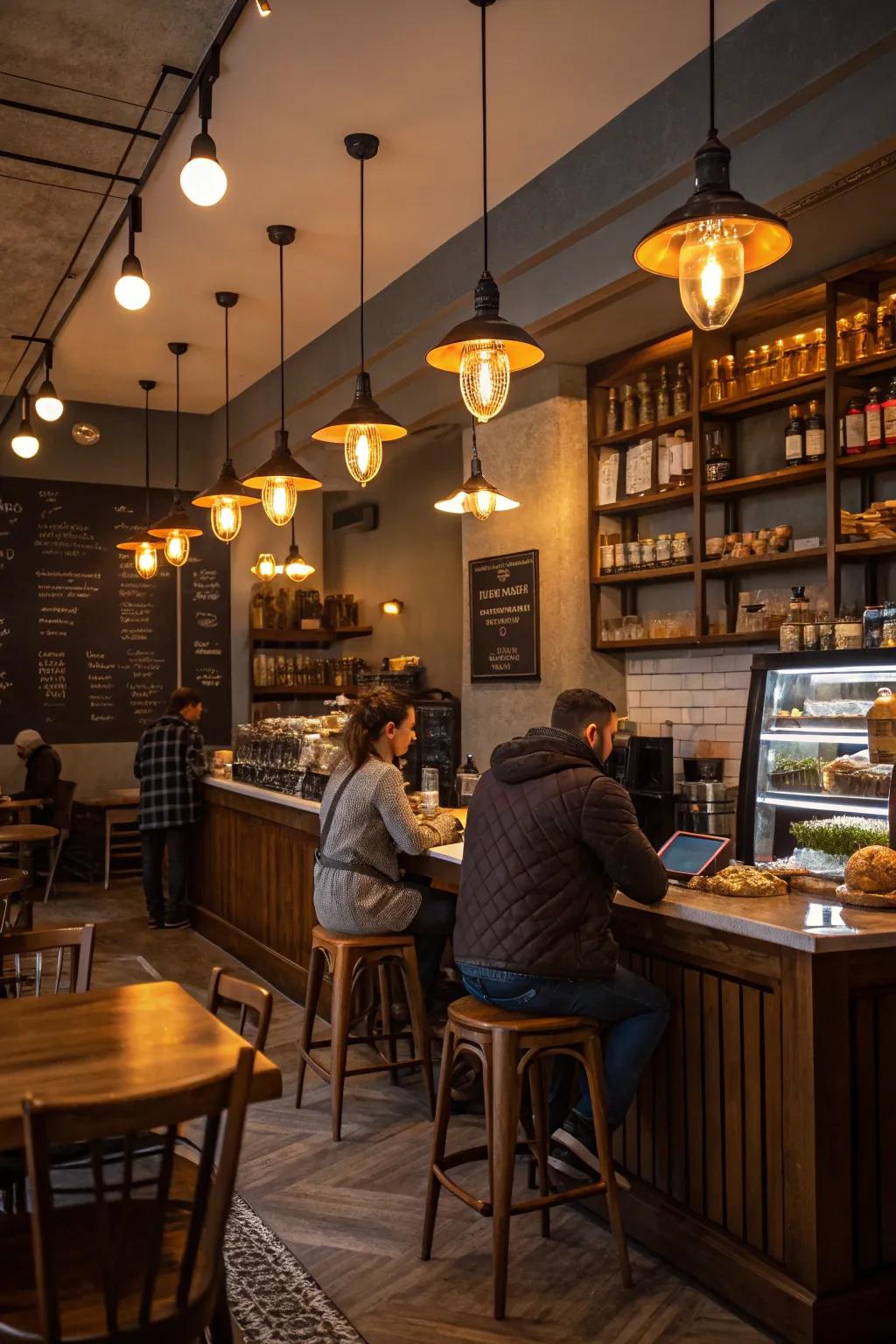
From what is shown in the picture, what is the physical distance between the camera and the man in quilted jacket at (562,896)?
2.90 meters

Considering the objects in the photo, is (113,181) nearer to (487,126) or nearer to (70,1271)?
(487,126)

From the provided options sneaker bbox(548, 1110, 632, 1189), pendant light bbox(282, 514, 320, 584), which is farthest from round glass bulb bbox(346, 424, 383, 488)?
pendant light bbox(282, 514, 320, 584)

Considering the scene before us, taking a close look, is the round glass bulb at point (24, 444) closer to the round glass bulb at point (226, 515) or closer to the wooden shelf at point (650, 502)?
the round glass bulb at point (226, 515)

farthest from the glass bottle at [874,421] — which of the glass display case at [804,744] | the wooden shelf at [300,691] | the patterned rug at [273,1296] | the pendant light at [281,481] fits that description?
the wooden shelf at [300,691]

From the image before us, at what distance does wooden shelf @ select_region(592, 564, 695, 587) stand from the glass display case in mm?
1138

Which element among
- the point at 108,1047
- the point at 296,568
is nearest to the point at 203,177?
the point at 108,1047

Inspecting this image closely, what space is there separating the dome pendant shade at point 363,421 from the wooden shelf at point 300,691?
545 cm

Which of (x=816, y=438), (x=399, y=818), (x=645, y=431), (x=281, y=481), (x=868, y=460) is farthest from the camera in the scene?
(x=645, y=431)

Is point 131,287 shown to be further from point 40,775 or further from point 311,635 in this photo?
point 311,635

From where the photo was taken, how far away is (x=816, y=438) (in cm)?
470

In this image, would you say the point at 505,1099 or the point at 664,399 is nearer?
the point at 505,1099

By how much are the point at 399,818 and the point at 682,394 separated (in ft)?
8.96

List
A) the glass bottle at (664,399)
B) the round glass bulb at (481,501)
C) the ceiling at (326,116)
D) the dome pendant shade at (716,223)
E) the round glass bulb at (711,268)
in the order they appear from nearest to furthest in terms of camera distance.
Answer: the dome pendant shade at (716,223) → the round glass bulb at (711,268) → the ceiling at (326,116) → the round glass bulb at (481,501) → the glass bottle at (664,399)

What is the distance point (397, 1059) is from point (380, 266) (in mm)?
4007
